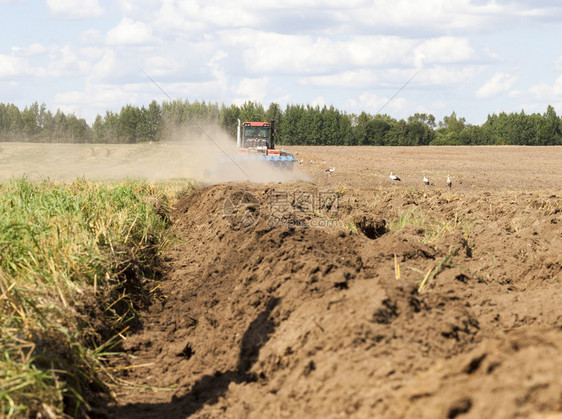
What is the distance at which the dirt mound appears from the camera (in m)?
2.94

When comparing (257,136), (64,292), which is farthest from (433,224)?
(257,136)

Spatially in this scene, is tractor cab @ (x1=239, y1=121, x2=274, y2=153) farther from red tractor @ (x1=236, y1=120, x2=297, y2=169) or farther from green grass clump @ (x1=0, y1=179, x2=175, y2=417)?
A: green grass clump @ (x1=0, y1=179, x2=175, y2=417)

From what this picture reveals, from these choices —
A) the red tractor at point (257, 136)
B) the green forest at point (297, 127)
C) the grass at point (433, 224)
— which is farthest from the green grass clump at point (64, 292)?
the green forest at point (297, 127)

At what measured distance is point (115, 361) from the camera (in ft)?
17.5

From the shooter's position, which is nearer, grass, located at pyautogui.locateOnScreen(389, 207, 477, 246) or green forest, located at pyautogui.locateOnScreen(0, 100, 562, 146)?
grass, located at pyautogui.locateOnScreen(389, 207, 477, 246)

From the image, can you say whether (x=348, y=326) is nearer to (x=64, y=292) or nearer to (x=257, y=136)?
(x=64, y=292)

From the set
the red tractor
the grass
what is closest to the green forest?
the red tractor

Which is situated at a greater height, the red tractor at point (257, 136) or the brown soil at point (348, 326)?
the red tractor at point (257, 136)

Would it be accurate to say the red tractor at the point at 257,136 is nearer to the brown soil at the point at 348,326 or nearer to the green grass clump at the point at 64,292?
the green grass clump at the point at 64,292

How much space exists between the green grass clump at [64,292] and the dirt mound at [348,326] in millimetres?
352

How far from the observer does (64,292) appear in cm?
522

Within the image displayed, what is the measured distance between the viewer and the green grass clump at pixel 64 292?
3.80 m

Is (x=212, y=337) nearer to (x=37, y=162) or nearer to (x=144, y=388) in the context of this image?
(x=144, y=388)

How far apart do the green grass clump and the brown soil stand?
34 cm
